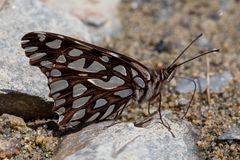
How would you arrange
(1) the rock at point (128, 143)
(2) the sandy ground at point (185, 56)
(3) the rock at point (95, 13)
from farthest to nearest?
(3) the rock at point (95, 13)
(2) the sandy ground at point (185, 56)
(1) the rock at point (128, 143)

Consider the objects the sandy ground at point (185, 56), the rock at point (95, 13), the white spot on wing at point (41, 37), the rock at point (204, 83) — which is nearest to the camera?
the white spot on wing at point (41, 37)

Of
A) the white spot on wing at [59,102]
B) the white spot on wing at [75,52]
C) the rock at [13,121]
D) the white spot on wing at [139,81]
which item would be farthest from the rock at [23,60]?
the white spot on wing at [139,81]

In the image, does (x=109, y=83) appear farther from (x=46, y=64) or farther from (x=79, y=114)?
(x=46, y=64)

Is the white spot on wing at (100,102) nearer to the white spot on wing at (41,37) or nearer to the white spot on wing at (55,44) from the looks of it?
the white spot on wing at (55,44)

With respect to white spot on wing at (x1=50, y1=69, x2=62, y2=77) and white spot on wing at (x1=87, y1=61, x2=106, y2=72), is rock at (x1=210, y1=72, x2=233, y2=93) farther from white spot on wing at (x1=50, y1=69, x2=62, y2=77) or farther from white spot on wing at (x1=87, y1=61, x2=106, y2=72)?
white spot on wing at (x1=50, y1=69, x2=62, y2=77)

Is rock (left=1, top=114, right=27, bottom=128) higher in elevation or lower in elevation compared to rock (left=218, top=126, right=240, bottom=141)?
lower

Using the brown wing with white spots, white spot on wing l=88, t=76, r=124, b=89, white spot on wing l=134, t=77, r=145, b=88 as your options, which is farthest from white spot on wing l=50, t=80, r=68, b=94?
white spot on wing l=134, t=77, r=145, b=88

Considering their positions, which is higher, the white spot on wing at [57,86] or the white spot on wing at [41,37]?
the white spot on wing at [41,37]

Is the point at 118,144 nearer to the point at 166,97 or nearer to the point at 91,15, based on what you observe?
the point at 166,97

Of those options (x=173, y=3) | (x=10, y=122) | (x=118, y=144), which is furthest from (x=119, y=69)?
(x=173, y=3)
